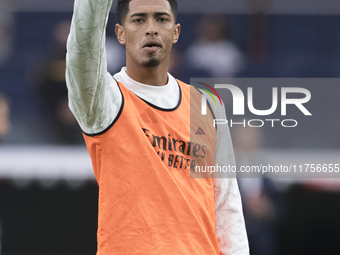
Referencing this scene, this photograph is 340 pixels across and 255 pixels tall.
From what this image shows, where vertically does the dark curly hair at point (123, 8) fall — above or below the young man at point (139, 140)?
above

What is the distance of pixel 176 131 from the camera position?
1382 mm

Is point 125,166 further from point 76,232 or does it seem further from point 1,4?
point 1,4

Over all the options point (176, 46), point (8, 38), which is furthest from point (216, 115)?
point (8, 38)

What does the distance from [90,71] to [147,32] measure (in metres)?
0.33

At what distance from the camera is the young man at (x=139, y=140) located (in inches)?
46.2

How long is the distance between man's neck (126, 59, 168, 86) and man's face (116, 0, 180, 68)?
2 cm

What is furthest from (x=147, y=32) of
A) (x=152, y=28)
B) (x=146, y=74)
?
(x=146, y=74)

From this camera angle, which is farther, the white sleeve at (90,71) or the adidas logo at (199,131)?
the adidas logo at (199,131)

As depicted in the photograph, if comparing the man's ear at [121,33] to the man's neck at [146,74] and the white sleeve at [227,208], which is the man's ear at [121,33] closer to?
the man's neck at [146,74]

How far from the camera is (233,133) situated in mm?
3062

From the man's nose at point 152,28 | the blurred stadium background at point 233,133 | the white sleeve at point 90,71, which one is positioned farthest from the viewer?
the blurred stadium background at point 233,133

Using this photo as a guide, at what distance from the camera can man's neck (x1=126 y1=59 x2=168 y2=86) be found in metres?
1.45

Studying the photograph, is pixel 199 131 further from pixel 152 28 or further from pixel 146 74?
pixel 152 28

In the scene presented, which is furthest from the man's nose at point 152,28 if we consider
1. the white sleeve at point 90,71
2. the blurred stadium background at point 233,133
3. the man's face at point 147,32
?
the blurred stadium background at point 233,133
